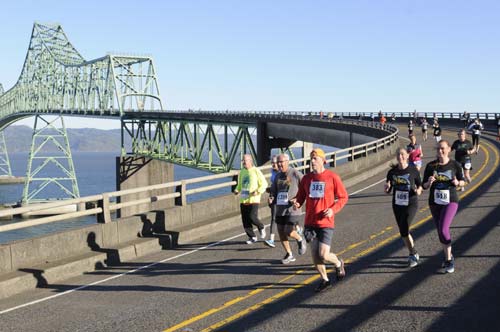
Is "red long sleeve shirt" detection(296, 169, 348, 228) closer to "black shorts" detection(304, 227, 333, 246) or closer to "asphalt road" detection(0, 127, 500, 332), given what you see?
"black shorts" detection(304, 227, 333, 246)

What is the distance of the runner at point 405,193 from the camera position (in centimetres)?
924

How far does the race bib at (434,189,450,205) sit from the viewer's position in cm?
892

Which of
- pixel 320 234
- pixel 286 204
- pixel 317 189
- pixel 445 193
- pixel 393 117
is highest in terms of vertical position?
pixel 393 117

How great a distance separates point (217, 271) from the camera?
9.91m

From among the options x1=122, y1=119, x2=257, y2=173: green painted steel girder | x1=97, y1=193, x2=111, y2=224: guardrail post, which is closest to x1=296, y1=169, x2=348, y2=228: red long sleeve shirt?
x1=97, y1=193, x2=111, y2=224: guardrail post

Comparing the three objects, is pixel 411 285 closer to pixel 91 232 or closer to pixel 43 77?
pixel 91 232

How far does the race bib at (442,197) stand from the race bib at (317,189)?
2000 millimetres

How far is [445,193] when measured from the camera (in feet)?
29.3

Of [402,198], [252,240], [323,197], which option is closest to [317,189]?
[323,197]

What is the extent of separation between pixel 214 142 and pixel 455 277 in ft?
221

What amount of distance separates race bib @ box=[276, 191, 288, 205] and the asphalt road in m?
1.07

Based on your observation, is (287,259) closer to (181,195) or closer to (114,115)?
(181,195)

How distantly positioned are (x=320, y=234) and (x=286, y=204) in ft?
6.45

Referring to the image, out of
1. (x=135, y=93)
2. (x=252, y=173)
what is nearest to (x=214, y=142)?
(x=135, y=93)
